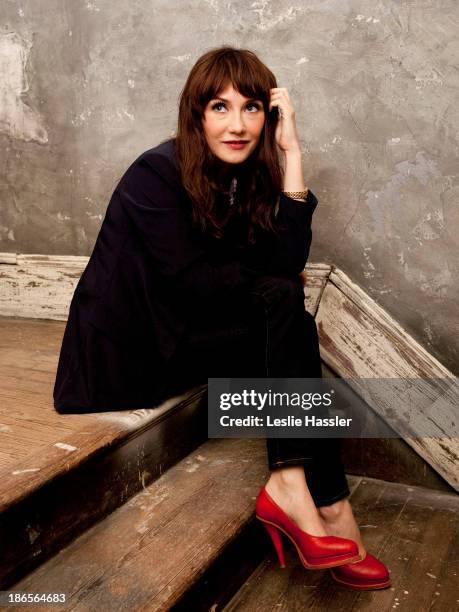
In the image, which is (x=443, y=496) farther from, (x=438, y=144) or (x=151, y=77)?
(x=151, y=77)

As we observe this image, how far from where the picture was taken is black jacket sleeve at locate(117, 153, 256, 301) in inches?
63.8

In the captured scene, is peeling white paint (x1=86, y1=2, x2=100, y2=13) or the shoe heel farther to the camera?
peeling white paint (x1=86, y1=2, x2=100, y2=13)

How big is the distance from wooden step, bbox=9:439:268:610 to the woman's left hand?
95 centimetres

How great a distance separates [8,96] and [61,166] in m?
0.37

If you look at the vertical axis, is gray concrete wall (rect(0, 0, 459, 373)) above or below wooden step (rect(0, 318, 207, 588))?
above

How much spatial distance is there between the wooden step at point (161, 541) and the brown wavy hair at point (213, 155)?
0.69 m

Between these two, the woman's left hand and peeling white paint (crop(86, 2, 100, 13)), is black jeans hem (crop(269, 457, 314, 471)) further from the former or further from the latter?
peeling white paint (crop(86, 2, 100, 13))

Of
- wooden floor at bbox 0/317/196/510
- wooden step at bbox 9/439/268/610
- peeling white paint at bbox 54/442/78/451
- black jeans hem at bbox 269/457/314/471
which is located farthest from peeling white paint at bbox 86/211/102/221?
black jeans hem at bbox 269/457/314/471

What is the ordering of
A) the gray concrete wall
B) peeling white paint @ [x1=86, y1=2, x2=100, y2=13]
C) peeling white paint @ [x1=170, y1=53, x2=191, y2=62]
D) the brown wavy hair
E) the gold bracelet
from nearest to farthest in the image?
the brown wavy hair < the gold bracelet < the gray concrete wall < peeling white paint @ [x1=170, y1=53, x2=191, y2=62] < peeling white paint @ [x1=86, y1=2, x2=100, y2=13]

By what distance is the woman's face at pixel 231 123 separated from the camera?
1690 mm

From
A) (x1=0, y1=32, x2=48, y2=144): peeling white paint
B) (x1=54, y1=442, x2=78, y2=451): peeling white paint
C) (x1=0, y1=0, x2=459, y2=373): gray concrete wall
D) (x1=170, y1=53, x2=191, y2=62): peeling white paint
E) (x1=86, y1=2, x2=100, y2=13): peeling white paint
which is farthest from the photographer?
(x1=0, y1=32, x2=48, y2=144): peeling white paint

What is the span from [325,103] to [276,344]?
101 cm

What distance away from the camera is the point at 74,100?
2504 mm

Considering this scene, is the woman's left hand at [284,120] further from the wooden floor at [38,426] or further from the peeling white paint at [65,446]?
the peeling white paint at [65,446]
